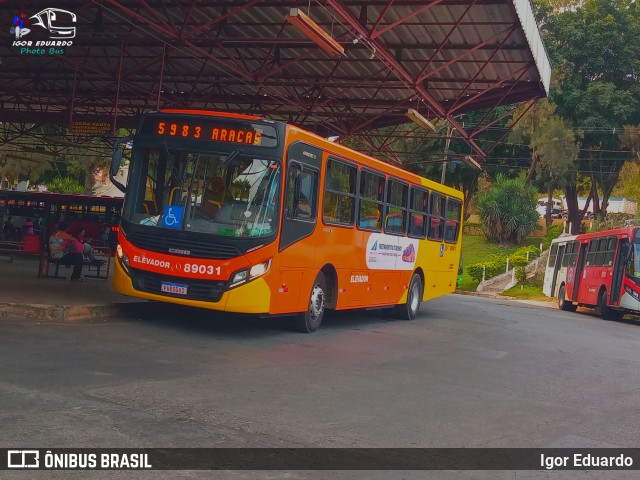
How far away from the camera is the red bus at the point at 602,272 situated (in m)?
24.6

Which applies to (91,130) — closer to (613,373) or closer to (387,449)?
(613,373)

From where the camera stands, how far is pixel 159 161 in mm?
11836

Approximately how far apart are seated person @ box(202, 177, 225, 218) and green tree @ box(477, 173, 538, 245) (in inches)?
1463

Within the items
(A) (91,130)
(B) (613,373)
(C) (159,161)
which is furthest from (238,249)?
(A) (91,130)

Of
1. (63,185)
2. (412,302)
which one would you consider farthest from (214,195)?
(63,185)

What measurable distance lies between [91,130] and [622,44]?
34547 mm

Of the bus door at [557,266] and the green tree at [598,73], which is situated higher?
the green tree at [598,73]

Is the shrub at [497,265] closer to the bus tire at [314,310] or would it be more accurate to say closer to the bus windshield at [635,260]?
the bus windshield at [635,260]

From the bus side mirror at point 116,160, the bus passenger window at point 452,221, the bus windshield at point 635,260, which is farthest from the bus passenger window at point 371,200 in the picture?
the bus windshield at point 635,260

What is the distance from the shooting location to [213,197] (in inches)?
449

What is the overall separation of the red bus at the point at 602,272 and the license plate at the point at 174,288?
18045 mm

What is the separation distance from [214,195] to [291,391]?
14.0 feet

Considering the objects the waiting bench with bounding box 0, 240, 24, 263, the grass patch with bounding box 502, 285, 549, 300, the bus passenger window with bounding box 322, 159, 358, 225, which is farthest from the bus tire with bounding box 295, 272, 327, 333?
the grass patch with bounding box 502, 285, 549, 300

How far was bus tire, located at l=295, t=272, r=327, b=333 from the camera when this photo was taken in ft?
42.2
